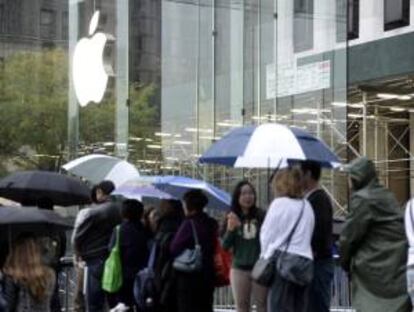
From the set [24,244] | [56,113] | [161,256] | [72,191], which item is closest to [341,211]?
[56,113]

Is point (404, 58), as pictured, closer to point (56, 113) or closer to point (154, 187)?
point (56, 113)

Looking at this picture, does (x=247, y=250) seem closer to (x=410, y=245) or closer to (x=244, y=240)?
(x=244, y=240)

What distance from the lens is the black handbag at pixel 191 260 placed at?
402 inches

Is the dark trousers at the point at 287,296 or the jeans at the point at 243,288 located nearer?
the dark trousers at the point at 287,296

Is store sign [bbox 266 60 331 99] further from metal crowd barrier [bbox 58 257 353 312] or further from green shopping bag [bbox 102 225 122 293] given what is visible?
green shopping bag [bbox 102 225 122 293]

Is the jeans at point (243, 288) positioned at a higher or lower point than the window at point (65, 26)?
lower

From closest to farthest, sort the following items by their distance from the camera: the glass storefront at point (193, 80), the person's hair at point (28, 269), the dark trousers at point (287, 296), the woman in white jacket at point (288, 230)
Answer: the person's hair at point (28, 269), the woman in white jacket at point (288, 230), the dark trousers at point (287, 296), the glass storefront at point (193, 80)

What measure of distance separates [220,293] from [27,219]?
733cm

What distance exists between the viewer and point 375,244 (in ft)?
27.8

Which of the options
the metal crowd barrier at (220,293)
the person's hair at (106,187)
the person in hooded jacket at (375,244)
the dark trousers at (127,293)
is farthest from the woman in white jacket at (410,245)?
the person's hair at (106,187)

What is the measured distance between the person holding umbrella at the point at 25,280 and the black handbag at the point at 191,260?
3.17 m

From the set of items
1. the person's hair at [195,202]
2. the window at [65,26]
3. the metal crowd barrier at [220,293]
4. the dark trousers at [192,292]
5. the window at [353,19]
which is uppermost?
the window at [353,19]

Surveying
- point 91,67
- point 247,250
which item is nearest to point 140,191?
point 247,250

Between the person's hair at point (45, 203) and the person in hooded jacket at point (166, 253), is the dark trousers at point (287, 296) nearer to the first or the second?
the person in hooded jacket at point (166, 253)
